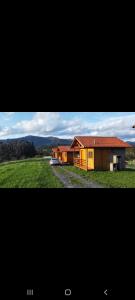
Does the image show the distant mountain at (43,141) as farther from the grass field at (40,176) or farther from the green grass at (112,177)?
the green grass at (112,177)

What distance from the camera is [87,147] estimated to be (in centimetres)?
412

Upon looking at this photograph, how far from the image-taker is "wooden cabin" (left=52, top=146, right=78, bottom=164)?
13.3 ft

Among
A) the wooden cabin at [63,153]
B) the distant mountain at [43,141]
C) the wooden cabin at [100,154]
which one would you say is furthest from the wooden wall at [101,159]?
the distant mountain at [43,141]

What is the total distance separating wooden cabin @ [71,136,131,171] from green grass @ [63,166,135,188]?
8cm

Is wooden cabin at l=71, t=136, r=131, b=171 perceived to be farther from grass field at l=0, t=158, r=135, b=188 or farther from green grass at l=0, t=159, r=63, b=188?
green grass at l=0, t=159, r=63, b=188

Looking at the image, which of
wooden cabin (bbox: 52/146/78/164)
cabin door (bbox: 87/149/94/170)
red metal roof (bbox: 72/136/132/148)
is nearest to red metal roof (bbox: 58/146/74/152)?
wooden cabin (bbox: 52/146/78/164)

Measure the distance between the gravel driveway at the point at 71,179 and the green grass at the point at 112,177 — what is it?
8cm

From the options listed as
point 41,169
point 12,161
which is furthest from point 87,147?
point 12,161

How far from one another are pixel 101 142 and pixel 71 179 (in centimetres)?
64

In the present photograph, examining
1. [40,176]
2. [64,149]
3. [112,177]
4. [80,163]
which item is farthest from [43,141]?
[112,177]
